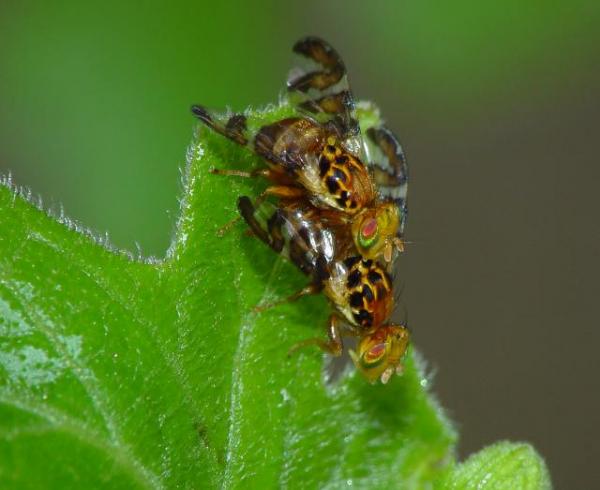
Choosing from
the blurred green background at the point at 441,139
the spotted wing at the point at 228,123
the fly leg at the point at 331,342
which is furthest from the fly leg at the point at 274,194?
the blurred green background at the point at 441,139

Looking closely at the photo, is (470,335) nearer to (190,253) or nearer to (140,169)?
(140,169)

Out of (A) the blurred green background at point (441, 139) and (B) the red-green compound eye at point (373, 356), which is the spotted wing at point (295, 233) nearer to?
(B) the red-green compound eye at point (373, 356)

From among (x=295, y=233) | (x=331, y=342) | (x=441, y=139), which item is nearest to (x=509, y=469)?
(x=331, y=342)

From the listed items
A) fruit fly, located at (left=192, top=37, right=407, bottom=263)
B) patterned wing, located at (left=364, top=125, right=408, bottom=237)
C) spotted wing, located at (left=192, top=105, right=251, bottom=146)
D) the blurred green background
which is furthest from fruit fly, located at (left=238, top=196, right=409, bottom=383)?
the blurred green background

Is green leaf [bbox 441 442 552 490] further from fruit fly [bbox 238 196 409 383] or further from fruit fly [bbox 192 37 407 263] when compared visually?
fruit fly [bbox 192 37 407 263]

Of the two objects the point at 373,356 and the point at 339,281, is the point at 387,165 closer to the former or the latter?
the point at 339,281

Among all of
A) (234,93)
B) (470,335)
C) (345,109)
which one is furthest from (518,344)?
(345,109)

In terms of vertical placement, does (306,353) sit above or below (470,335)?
below
